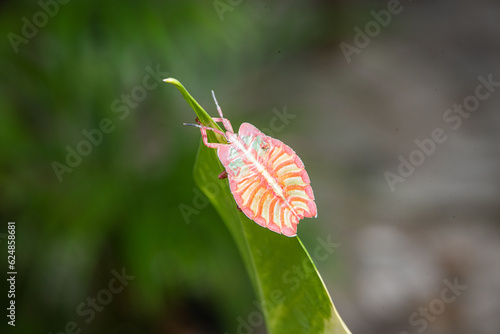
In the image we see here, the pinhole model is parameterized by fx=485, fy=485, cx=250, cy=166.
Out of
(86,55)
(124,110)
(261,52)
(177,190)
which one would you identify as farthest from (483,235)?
(86,55)

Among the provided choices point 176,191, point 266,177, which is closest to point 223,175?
point 266,177

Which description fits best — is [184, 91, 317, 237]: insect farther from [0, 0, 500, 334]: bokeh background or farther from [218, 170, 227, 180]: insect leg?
[0, 0, 500, 334]: bokeh background

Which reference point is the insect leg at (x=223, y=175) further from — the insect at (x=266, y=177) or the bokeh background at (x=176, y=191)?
the bokeh background at (x=176, y=191)

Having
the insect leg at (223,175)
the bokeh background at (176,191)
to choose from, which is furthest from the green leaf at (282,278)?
the bokeh background at (176,191)

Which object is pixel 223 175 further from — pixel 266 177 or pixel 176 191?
pixel 176 191

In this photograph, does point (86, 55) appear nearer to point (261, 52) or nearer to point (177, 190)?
point (177, 190)
